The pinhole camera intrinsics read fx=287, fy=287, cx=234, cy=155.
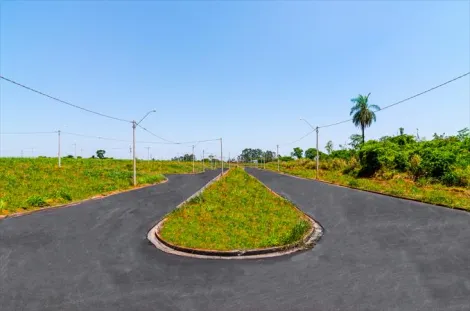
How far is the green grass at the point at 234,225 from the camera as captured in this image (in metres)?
9.81

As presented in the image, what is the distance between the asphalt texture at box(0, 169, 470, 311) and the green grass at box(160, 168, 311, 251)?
997 mm

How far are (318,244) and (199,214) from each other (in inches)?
263

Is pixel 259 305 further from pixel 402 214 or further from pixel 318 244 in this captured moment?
pixel 402 214

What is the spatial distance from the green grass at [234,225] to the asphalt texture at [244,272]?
39.2 inches

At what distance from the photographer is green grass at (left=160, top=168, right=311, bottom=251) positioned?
9812 millimetres

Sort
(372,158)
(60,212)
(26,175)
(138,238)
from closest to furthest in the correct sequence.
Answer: (138,238), (60,212), (26,175), (372,158)

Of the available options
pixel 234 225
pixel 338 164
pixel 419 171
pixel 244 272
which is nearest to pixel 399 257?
pixel 244 272

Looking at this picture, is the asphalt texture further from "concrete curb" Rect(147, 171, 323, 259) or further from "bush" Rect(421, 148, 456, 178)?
"bush" Rect(421, 148, 456, 178)

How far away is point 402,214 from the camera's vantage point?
1432 centimetres

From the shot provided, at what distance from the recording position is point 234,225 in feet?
40.1

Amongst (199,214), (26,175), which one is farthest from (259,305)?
(26,175)

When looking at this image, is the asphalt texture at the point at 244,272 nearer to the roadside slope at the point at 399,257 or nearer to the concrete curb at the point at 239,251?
the roadside slope at the point at 399,257

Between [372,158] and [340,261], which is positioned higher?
[372,158]

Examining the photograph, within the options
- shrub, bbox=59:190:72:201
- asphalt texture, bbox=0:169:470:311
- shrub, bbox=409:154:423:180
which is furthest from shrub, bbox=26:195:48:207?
shrub, bbox=409:154:423:180
